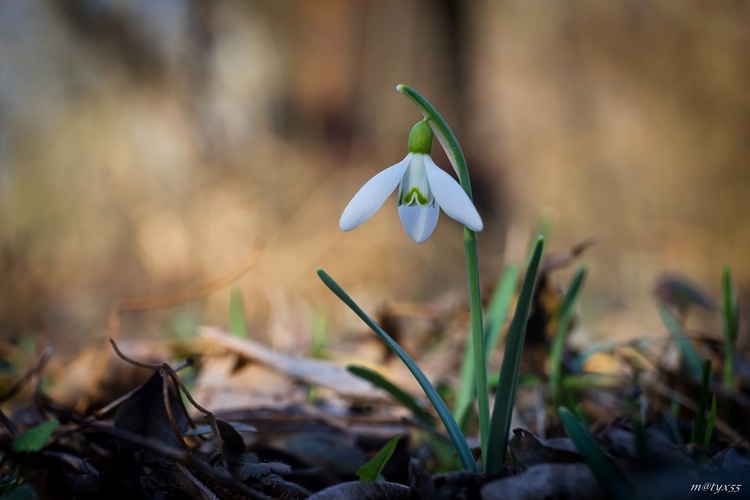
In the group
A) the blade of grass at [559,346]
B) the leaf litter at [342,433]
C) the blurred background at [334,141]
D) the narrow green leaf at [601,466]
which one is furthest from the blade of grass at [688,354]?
the blurred background at [334,141]

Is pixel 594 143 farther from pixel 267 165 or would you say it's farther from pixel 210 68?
pixel 210 68

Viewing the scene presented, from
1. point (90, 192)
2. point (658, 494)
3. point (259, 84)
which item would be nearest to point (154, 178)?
point (90, 192)

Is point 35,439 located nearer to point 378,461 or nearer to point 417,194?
point 378,461

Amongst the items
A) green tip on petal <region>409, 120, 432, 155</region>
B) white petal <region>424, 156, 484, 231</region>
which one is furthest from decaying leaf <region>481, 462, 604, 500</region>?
green tip on petal <region>409, 120, 432, 155</region>

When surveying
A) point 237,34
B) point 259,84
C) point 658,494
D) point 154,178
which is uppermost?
point 237,34

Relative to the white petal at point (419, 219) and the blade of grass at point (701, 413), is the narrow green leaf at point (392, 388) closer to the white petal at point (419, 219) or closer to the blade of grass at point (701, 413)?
the white petal at point (419, 219)

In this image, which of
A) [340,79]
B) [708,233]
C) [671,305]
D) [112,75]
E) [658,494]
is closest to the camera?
[658,494]

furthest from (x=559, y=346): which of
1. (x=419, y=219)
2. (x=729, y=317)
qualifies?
(x=419, y=219)
